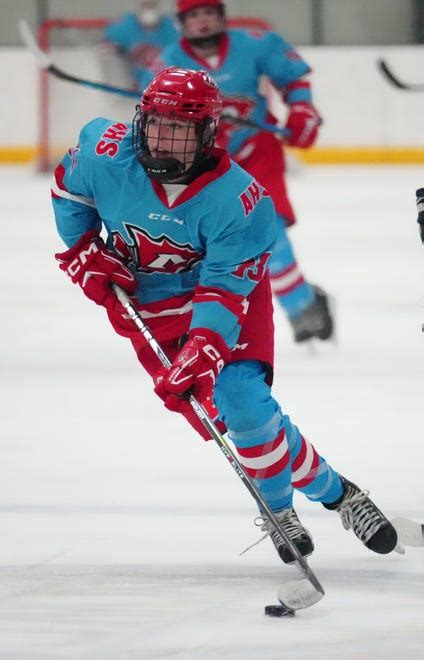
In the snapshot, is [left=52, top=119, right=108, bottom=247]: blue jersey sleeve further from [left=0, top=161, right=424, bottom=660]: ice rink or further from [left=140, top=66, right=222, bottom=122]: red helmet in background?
[left=0, top=161, right=424, bottom=660]: ice rink

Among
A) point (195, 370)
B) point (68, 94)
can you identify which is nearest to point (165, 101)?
point (195, 370)

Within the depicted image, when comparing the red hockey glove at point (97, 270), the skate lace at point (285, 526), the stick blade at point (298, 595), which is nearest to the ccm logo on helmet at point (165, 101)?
the red hockey glove at point (97, 270)

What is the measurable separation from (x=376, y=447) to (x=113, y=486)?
0.74 metres

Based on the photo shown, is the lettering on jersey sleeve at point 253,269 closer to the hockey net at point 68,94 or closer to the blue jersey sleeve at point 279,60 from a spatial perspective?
the blue jersey sleeve at point 279,60

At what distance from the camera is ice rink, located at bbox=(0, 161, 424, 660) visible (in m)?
2.40

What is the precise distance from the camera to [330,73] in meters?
10.8

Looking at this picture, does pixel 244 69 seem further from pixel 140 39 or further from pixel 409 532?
pixel 140 39

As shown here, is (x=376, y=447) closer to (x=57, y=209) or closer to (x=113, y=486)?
(x=113, y=486)

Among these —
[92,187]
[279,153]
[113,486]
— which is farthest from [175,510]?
[279,153]

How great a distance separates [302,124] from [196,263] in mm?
2324

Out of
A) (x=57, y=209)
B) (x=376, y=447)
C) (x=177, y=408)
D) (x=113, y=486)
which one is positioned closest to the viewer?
(x=177, y=408)

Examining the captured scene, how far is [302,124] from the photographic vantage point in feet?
16.5

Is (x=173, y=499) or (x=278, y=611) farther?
(x=173, y=499)

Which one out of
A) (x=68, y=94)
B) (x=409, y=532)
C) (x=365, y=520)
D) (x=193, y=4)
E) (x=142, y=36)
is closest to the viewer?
(x=365, y=520)
